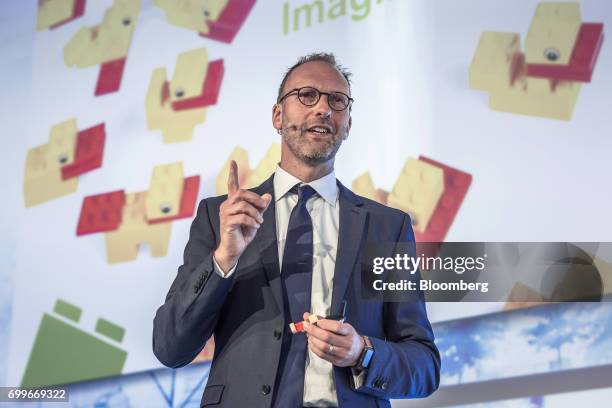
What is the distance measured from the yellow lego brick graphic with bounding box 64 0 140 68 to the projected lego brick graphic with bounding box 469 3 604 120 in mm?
1323

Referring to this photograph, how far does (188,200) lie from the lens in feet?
8.96

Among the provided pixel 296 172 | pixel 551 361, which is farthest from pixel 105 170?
pixel 551 361

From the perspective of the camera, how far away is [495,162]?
2.63m

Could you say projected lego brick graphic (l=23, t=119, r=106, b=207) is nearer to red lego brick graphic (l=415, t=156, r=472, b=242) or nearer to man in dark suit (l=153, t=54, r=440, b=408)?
man in dark suit (l=153, t=54, r=440, b=408)

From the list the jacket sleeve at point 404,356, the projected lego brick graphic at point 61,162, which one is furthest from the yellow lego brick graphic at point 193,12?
the jacket sleeve at point 404,356

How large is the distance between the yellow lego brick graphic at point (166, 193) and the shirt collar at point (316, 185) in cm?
80

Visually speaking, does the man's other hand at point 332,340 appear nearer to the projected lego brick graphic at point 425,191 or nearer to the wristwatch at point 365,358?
the wristwatch at point 365,358

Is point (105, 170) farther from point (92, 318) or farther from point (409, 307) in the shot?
point (409, 307)

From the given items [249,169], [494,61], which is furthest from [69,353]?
[494,61]

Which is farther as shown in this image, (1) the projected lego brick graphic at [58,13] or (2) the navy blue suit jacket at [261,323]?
(1) the projected lego brick graphic at [58,13]

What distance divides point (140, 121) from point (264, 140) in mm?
490

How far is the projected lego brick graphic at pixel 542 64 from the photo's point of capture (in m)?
2.65

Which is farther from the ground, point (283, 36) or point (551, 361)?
point (283, 36)

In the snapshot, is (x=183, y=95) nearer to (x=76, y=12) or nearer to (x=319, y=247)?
(x=76, y=12)
